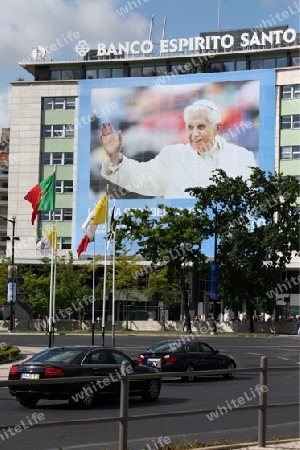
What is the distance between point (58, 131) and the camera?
103125mm

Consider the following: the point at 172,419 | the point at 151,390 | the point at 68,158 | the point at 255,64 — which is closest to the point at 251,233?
the point at 255,64

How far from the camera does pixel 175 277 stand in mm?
76438

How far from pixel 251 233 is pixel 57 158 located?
→ 113 ft

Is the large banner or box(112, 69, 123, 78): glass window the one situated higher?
box(112, 69, 123, 78): glass window

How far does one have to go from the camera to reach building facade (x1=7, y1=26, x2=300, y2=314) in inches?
3711

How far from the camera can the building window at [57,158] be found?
102 metres

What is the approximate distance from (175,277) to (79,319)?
17.6m

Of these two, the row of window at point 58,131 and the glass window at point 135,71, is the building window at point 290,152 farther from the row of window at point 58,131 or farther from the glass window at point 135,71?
the row of window at point 58,131

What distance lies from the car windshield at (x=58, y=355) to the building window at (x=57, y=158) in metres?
81.9

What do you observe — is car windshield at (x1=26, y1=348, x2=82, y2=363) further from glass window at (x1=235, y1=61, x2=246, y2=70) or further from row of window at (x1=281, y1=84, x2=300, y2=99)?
glass window at (x1=235, y1=61, x2=246, y2=70)

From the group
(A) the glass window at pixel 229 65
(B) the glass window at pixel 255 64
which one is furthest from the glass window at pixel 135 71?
(B) the glass window at pixel 255 64

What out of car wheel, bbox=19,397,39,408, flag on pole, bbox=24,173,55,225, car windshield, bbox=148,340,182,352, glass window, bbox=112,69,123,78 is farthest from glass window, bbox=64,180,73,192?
car wheel, bbox=19,397,39,408

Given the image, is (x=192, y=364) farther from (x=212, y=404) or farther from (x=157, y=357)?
(x=212, y=404)

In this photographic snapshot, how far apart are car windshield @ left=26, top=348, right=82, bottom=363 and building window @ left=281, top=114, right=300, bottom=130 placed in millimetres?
75856
